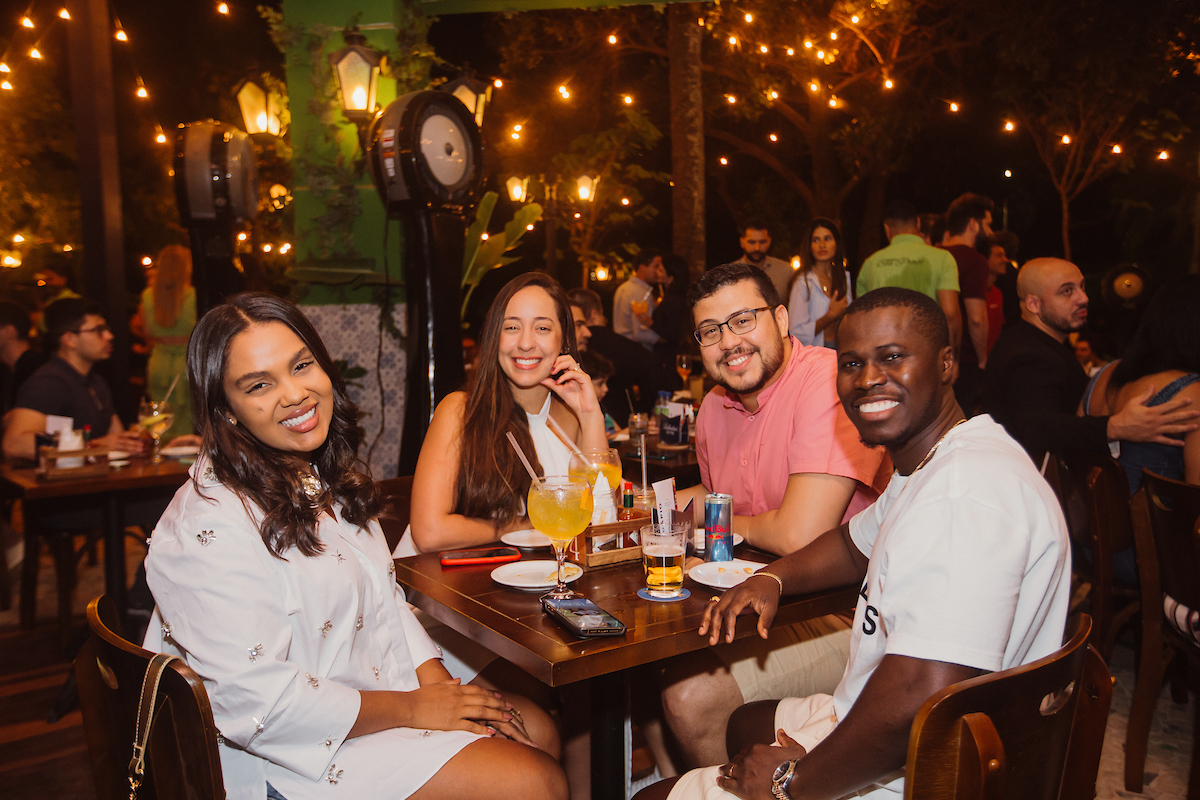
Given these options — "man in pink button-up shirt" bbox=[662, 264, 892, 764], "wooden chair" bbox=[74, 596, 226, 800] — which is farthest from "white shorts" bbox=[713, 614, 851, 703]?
"wooden chair" bbox=[74, 596, 226, 800]

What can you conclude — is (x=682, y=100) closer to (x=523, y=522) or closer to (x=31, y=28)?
(x=31, y=28)

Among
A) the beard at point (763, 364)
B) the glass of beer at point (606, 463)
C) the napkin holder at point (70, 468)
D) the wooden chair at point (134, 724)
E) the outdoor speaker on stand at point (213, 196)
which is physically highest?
the outdoor speaker on stand at point (213, 196)

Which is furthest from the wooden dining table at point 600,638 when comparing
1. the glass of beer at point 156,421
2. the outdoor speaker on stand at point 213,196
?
the outdoor speaker on stand at point 213,196

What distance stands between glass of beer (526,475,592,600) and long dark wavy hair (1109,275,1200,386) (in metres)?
2.36

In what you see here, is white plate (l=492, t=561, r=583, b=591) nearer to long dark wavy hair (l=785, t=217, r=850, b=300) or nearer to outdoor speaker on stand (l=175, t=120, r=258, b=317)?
outdoor speaker on stand (l=175, t=120, r=258, b=317)

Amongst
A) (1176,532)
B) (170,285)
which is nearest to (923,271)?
(1176,532)

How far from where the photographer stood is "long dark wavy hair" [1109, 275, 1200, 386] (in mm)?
2867

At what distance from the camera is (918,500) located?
1.34 metres

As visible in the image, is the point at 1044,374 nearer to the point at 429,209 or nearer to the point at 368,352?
the point at 429,209

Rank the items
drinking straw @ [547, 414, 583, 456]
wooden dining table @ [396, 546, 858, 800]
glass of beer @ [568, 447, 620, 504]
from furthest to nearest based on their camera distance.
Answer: drinking straw @ [547, 414, 583, 456], glass of beer @ [568, 447, 620, 504], wooden dining table @ [396, 546, 858, 800]

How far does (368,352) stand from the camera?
18.3 feet

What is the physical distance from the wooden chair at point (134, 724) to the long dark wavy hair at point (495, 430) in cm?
122

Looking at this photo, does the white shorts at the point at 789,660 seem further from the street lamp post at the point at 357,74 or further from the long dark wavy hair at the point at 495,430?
the street lamp post at the point at 357,74

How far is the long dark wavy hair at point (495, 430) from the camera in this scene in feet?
8.33
